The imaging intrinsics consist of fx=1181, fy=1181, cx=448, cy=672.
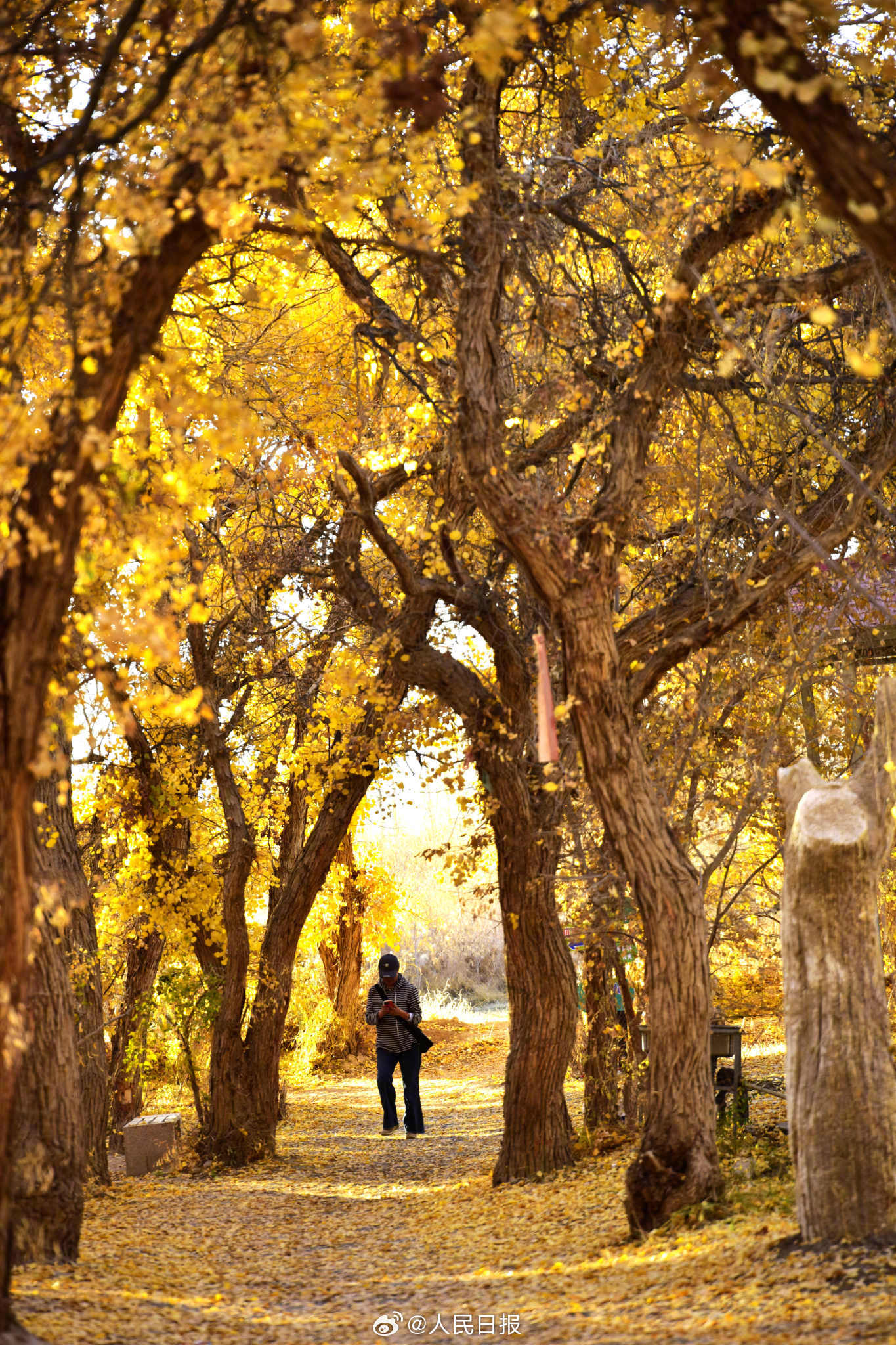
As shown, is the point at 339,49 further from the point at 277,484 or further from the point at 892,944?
the point at 892,944

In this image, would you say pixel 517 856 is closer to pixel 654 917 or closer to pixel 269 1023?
pixel 654 917

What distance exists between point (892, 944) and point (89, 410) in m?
9.64

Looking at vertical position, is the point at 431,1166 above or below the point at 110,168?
below

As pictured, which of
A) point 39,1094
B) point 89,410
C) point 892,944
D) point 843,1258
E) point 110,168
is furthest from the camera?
point 892,944

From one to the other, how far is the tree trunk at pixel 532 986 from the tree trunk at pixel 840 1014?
3397mm

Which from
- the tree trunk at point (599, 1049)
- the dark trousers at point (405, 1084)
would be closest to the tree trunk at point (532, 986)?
the tree trunk at point (599, 1049)

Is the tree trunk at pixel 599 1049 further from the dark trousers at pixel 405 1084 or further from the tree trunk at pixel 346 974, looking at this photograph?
the tree trunk at pixel 346 974

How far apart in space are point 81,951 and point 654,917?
4445mm

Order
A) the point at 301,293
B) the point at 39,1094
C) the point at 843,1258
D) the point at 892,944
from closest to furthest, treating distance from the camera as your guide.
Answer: the point at 843,1258 < the point at 39,1094 < the point at 301,293 < the point at 892,944

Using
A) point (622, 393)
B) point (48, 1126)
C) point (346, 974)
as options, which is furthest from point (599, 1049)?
point (346, 974)

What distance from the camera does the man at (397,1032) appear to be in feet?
34.6

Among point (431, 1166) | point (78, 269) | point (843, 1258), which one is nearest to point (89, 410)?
point (78, 269)

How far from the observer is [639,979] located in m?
10.1

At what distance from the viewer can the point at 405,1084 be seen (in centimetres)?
1061
